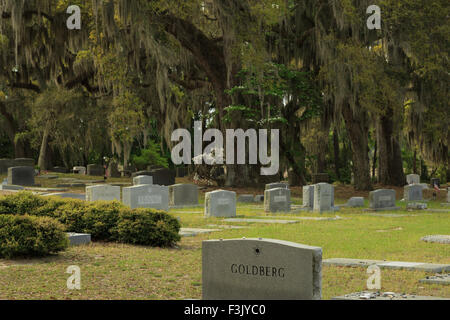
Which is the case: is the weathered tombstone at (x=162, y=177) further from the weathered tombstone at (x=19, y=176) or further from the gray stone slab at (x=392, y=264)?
the gray stone slab at (x=392, y=264)

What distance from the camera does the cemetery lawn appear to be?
27.0 feet

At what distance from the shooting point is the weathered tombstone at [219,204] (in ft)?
64.2

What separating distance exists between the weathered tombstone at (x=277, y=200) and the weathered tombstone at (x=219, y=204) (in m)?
2.04

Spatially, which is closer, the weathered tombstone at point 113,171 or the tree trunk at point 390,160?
the tree trunk at point 390,160

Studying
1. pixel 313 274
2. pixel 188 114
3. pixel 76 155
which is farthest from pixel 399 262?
pixel 76 155

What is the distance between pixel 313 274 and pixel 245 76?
2322cm

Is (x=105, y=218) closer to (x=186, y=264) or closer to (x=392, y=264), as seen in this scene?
(x=186, y=264)

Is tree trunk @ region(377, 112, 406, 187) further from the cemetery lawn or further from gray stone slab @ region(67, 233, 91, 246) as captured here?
gray stone slab @ region(67, 233, 91, 246)

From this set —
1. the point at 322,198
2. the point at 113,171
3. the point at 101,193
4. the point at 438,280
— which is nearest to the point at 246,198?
the point at 322,198

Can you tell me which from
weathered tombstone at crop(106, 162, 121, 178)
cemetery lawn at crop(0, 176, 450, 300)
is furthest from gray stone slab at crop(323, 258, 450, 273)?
weathered tombstone at crop(106, 162, 121, 178)

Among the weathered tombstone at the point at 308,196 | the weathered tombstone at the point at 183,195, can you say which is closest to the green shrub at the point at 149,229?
the weathered tombstone at the point at 183,195

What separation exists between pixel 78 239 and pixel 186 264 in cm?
291

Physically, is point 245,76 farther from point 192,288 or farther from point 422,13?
point 192,288

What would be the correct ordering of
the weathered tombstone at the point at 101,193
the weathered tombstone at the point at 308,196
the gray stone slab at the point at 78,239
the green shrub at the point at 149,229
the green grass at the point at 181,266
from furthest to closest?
the weathered tombstone at the point at 308,196
the weathered tombstone at the point at 101,193
the green shrub at the point at 149,229
the gray stone slab at the point at 78,239
the green grass at the point at 181,266
